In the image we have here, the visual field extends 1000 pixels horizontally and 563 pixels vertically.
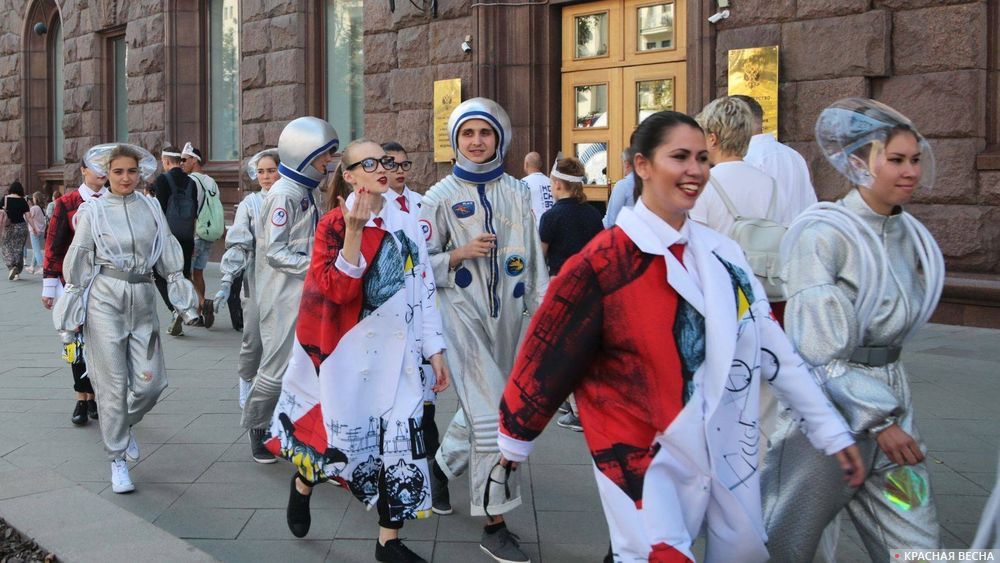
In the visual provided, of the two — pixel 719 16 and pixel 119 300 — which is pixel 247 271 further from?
pixel 719 16

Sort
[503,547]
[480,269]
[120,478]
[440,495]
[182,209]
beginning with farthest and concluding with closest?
[182,209], [120,478], [440,495], [480,269], [503,547]

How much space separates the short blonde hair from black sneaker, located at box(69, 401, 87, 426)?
452 centimetres

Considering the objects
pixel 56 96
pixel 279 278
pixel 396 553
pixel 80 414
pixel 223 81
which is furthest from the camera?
pixel 56 96

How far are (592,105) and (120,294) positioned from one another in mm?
7516

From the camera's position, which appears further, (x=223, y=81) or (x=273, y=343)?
(x=223, y=81)

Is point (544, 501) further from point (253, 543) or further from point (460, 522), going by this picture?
point (253, 543)

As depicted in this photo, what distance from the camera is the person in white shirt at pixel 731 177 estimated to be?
189 inches

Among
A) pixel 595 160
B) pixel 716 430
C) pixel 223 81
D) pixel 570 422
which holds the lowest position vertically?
pixel 570 422

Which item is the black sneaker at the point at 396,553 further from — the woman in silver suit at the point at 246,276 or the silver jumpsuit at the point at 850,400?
the woman in silver suit at the point at 246,276

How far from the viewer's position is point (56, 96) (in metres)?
23.4

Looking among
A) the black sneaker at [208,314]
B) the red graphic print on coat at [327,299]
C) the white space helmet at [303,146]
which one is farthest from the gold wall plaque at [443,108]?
the red graphic print on coat at [327,299]

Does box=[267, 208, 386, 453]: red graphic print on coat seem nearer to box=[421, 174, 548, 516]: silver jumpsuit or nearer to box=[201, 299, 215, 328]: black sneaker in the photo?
A: box=[421, 174, 548, 516]: silver jumpsuit

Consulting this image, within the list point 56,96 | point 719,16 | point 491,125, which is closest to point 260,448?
point 491,125

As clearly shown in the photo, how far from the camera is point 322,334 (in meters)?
4.30
